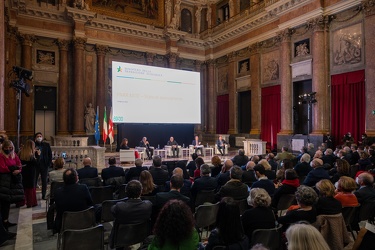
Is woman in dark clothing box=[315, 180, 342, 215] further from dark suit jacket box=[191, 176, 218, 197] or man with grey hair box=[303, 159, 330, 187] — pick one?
dark suit jacket box=[191, 176, 218, 197]

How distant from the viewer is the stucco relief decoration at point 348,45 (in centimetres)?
1022

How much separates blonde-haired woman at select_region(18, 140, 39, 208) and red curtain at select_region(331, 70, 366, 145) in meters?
10.8

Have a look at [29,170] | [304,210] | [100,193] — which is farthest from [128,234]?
[29,170]

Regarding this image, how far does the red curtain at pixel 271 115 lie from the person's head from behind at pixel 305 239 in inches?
502

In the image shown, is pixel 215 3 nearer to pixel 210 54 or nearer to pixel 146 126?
pixel 210 54

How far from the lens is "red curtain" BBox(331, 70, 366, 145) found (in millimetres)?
10305

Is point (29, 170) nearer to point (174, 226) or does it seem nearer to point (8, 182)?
point (8, 182)

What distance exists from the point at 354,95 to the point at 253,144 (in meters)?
4.80

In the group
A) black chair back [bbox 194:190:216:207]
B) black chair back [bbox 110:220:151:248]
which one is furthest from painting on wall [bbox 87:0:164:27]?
black chair back [bbox 110:220:151:248]

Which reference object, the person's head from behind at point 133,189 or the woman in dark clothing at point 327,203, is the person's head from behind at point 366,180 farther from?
the person's head from behind at point 133,189

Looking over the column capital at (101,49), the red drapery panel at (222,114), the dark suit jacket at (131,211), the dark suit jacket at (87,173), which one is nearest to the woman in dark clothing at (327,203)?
the dark suit jacket at (131,211)

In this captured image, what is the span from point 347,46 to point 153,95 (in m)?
8.15

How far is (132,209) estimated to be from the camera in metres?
2.81

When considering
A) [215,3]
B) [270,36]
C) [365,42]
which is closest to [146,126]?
[270,36]
